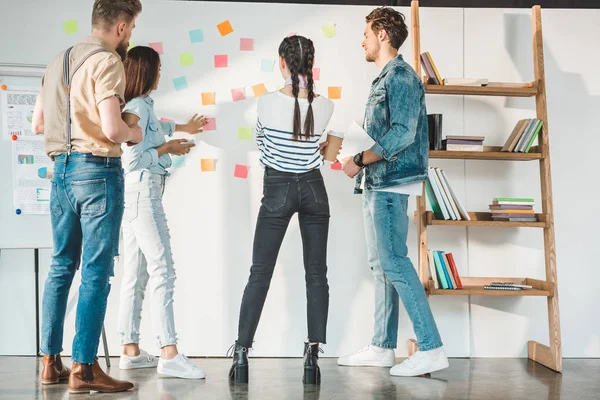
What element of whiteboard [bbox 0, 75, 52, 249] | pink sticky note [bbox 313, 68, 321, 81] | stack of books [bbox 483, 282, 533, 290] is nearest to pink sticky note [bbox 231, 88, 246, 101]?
pink sticky note [bbox 313, 68, 321, 81]

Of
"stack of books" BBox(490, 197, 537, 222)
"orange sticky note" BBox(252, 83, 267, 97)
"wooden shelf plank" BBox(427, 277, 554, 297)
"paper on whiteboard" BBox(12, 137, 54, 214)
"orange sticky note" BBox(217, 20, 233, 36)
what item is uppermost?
"orange sticky note" BBox(217, 20, 233, 36)

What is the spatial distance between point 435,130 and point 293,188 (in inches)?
40.9

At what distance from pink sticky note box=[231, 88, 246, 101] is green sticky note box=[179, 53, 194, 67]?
0.89 feet

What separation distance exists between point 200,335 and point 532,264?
72.6 inches

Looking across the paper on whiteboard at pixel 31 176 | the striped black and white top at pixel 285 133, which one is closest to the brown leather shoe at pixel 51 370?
the paper on whiteboard at pixel 31 176

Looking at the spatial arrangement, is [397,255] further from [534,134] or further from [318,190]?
[534,134]

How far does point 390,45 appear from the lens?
3.29 metres

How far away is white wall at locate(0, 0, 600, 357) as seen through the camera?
3.72 m

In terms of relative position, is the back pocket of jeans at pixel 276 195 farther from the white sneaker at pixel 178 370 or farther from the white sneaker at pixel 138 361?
the white sneaker at pixel 138 361

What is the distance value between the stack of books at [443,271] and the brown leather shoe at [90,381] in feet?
5.26

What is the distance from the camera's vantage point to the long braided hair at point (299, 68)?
113 inches

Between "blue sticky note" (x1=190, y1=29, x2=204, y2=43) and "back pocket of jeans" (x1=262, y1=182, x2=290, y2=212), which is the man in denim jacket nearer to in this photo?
"back pocket of jeans" (x1=262, y1=182, x2=290, y2=212)

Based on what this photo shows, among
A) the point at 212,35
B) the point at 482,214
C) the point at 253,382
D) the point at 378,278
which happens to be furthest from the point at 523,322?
the point at 212,35

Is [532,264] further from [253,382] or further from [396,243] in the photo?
[253,382]
